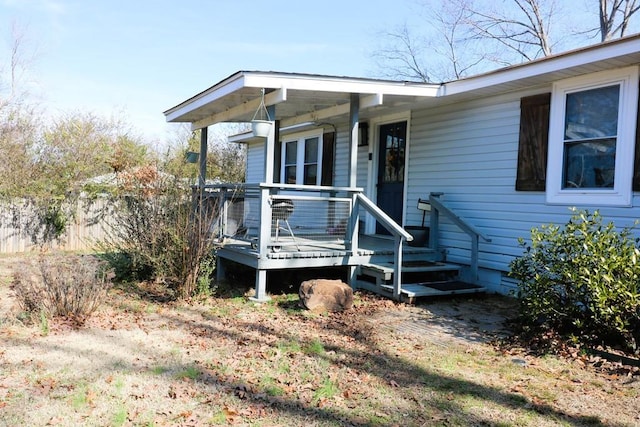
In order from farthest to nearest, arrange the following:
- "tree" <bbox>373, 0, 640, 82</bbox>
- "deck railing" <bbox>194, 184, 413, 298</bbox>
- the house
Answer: "tree" <bbox>373, 0, 640, 82</bbox>, "deck railing" <bbox>194, 184, 413, 298</bbox>, the house

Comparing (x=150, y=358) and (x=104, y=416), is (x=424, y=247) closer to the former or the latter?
(x=150, y=358)

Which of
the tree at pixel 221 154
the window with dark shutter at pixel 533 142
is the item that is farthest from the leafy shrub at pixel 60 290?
the tree at pixel 221 154

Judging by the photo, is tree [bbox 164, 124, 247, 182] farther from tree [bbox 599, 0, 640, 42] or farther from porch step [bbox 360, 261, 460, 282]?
tree [bbox 599, 0, 640, 42]

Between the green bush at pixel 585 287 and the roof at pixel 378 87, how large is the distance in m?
1.86

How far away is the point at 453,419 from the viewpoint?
10.1 feet

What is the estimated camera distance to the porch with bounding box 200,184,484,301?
20.4 ft

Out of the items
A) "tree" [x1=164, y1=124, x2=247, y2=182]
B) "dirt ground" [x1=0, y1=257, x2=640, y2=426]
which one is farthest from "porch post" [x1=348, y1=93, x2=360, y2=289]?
"tree" [x1=164, y1=124, x2=247, y2=182]

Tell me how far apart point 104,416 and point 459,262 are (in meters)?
5.66

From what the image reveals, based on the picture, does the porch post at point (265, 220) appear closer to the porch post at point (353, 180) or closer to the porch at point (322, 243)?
the porch at point (322, 243)

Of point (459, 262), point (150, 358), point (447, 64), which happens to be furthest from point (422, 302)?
point (447, 64)

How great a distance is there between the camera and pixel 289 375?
12.2 ft

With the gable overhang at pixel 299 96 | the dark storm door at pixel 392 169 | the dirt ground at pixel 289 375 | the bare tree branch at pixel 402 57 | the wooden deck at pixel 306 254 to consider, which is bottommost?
the dirt ground at pixel 289 375

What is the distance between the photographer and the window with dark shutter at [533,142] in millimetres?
6250

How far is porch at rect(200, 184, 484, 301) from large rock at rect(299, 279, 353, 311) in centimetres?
68
